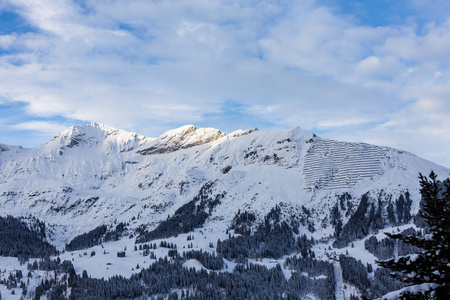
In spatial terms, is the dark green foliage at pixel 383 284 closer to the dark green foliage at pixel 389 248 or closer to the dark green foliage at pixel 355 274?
the dark green foliage at pixel 355 274

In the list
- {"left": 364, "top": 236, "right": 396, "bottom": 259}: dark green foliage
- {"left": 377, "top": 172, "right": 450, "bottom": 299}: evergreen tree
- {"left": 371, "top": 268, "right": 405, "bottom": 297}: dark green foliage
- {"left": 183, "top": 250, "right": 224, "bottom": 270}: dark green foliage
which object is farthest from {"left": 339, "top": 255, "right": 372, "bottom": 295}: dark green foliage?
{"left": 377, "top": 172, "right": 450, "bottom": 299}: evergreen tree

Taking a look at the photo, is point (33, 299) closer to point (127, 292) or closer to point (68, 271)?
point (68, 271)

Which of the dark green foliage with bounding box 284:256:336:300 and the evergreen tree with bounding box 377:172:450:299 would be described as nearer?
the evergreen tree with bounding box 377:172:450:299

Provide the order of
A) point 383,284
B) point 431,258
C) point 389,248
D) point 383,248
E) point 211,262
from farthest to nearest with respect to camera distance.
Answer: point 211,262 < point 383,248 < point 389,248 < point 383,284 < point 431,258

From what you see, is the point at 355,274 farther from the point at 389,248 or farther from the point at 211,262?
the point at 211,262

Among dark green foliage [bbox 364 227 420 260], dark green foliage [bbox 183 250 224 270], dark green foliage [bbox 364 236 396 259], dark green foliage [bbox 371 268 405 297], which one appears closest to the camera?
dark green foliage [bbox 371 268 405 297]

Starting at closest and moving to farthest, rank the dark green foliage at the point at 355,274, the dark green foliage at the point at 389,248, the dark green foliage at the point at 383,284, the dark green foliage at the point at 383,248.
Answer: the dark green foliage at the point at 383,284, the dark green foliage at the point at 355,274, the dark green foliage at the point at 389,248, the dark green foliage at the point at 383,248

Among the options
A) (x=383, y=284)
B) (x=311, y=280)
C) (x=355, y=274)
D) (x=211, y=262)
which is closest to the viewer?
(x=383, y=284)

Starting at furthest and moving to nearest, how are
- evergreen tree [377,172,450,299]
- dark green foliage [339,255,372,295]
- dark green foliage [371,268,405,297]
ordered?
1. dark green foliage [339,255,372,295]
2. dark green foliage [371,268,405,297]
3. evergreen tree [377,172,450,299]

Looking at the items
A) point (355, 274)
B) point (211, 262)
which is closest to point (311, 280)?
point (355, 274)

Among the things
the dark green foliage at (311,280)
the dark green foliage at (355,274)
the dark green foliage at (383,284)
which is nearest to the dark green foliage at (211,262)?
the dark green foliage at (311,280)

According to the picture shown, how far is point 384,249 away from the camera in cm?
18800

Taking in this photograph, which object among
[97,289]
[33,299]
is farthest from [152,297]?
[33,299]

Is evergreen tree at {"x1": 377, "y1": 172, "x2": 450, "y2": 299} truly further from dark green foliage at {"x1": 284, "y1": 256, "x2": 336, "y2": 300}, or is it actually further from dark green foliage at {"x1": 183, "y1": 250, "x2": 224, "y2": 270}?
dark green foliage at {"x1": 183, "y1": 250, "x2": 224, "y2": 270}
